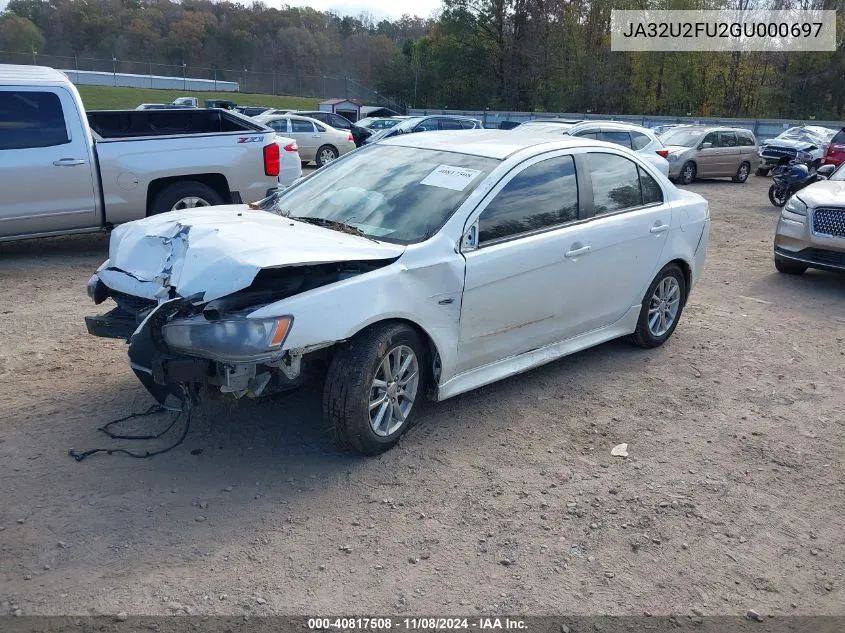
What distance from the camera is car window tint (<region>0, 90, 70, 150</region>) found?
7961mm

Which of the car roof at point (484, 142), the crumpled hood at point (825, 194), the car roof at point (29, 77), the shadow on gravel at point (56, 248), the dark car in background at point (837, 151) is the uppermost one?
the car roof at point (29, 77)

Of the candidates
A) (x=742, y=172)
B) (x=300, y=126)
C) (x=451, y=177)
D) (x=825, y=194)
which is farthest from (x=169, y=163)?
(x=742, y=172)

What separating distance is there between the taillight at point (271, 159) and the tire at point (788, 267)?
20.6 ft

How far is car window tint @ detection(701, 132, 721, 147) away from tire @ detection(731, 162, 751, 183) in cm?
121

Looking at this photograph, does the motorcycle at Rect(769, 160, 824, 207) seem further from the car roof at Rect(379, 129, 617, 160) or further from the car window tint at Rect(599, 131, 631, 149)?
the car roof at Rect(379, 129, 617, 160)

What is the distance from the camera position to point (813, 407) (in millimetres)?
5355

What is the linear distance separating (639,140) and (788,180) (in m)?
3.15

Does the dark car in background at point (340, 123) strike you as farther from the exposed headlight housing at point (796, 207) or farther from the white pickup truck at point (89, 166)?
the exposed headlight housing at point (796, 207)

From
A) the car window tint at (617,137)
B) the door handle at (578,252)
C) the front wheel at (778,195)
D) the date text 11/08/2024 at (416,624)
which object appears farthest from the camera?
the car window tint at (617,137)

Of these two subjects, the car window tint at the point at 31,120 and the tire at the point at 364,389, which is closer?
the tire at the point at 364,389

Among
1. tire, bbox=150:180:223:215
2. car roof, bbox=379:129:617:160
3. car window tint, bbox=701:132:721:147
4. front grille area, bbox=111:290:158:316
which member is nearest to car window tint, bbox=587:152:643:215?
car roof, bbox=379:129:617:160

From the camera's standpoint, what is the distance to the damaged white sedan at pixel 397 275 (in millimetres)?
3801

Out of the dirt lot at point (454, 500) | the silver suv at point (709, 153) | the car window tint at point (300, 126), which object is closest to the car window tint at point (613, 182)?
the dirt lot at point (454, 500)

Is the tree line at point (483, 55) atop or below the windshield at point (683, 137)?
atop
